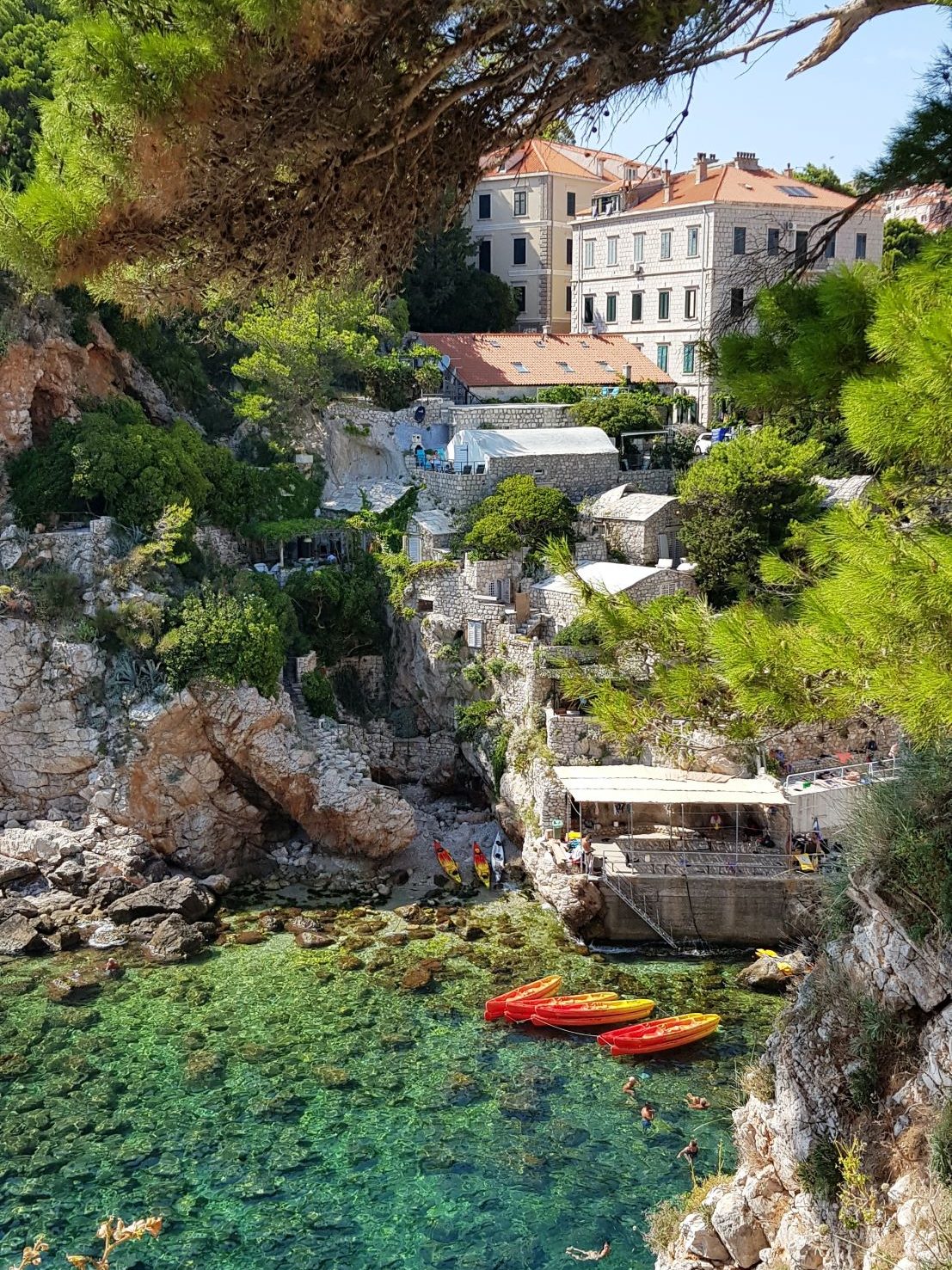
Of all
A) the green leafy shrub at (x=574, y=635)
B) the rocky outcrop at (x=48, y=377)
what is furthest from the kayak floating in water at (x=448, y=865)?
the rocky outcrop at (x=48, y=377)

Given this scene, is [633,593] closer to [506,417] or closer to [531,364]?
[506,417]

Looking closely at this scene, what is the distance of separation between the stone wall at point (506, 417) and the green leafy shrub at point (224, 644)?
30.6 feet

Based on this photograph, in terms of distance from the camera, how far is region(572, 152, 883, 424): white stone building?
34562 millimetres

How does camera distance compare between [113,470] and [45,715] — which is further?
[113,470]

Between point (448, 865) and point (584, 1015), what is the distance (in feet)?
19.9

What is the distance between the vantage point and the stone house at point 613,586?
25703 millimetres

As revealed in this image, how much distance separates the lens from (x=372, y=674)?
2908 centimetres

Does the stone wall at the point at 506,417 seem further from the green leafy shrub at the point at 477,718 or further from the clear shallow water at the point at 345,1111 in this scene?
the clear shallow water at the point at 345,1111

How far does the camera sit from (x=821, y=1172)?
361 inches

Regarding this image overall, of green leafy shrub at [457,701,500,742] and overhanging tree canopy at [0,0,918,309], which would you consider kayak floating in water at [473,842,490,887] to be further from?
overhanging tree canopy at [0,0,918,309]

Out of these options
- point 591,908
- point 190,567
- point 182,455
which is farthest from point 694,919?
point 182,455

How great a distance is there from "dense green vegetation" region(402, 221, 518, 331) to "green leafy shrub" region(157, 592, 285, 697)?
16.3m

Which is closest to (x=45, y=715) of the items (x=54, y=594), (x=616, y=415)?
(x=54, y=594)

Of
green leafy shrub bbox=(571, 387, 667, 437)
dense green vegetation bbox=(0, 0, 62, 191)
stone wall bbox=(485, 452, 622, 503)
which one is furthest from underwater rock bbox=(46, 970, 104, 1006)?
green leafy shrub bbox=(571, 387, 667, 437)
